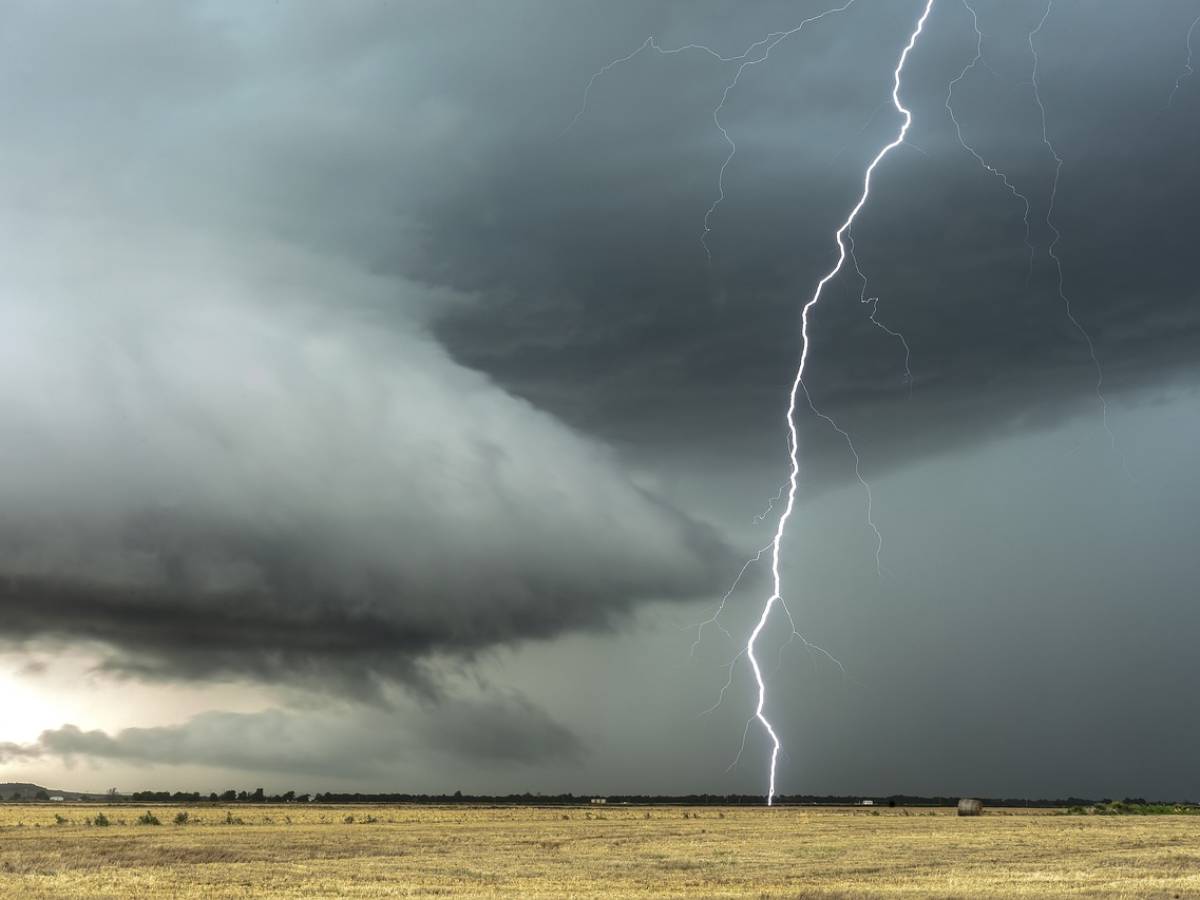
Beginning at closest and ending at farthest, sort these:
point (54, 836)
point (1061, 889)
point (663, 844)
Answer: point (1061, 889) → point (663, 844) → point (54, 836)

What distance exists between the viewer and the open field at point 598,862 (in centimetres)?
2700

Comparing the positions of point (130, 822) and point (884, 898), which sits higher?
point (884, 898)

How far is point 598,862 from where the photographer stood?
35.4 m

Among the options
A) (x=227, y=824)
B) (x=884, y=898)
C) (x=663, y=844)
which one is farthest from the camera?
(x=227, y=824)

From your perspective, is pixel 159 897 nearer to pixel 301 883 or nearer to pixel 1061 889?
pixel 301 883

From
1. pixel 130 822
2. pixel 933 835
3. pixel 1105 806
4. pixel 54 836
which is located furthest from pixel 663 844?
pixel 1105 806

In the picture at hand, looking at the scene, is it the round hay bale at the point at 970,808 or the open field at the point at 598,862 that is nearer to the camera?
the open field at the point at 598,862

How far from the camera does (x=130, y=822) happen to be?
66438mm

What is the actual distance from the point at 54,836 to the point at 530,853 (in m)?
26.2

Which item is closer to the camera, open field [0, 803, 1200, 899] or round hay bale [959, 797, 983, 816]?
open field [0, 803, 1200, 899]

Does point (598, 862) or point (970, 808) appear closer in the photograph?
point (598, 862)

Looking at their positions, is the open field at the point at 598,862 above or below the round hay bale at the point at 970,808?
above

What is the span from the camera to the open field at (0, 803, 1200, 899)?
27.0m

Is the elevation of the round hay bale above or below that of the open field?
below
